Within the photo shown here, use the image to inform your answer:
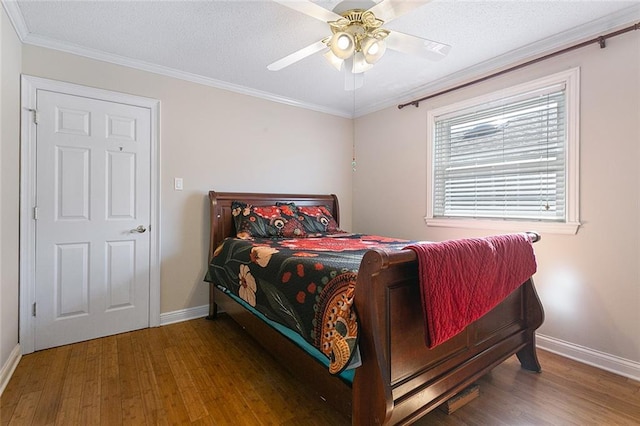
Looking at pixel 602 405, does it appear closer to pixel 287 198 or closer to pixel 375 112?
pixel 287 198

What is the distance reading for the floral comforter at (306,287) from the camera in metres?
1.27

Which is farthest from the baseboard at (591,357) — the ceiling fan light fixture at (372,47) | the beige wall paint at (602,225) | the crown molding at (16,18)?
the crown molding at (16,18)

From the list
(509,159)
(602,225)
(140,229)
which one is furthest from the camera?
(140,229)

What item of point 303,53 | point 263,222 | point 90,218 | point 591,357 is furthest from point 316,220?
point 591,357

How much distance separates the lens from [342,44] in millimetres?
1822

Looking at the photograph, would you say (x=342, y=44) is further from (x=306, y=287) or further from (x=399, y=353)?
(x=399, y=353)

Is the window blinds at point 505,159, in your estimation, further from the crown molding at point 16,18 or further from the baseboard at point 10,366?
the baseboard at point 10,366

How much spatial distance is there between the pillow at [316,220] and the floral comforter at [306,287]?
70 centimetres

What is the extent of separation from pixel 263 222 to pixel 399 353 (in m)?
1.94

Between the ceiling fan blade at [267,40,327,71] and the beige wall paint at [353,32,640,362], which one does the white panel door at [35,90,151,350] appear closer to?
the ceiling fan blade at [267,40,327,71]

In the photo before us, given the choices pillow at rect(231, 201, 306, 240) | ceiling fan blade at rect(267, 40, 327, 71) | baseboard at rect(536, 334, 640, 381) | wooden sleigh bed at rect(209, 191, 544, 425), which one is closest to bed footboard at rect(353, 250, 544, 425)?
wooden sleigh bed at rect(209, 191, 544, 425)

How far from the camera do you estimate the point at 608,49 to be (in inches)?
81.6

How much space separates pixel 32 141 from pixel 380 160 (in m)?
3.25

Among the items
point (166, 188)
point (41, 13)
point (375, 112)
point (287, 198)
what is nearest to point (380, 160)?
point (375, 112)
